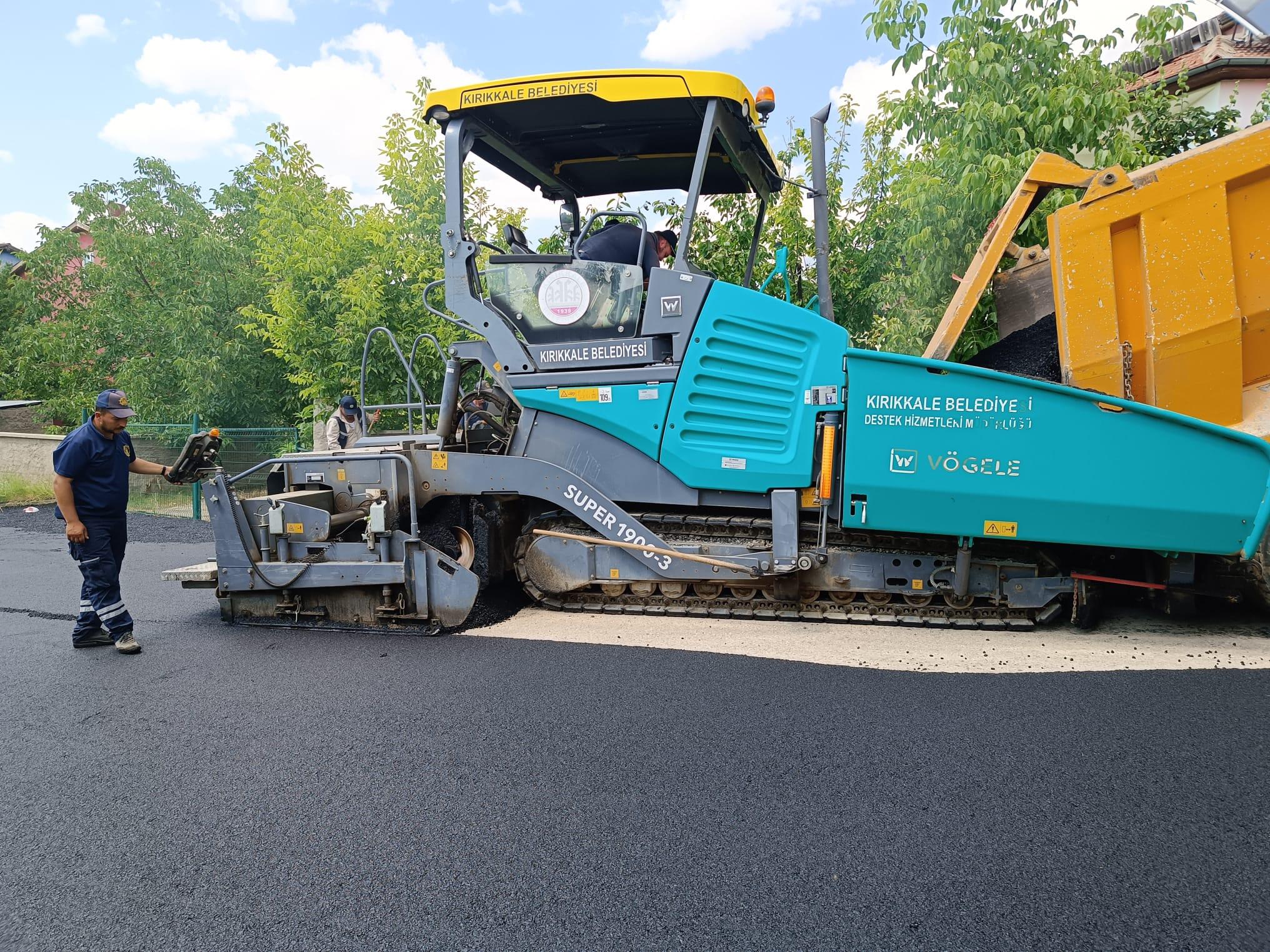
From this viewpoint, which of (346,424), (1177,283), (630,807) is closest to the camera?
(630,807)

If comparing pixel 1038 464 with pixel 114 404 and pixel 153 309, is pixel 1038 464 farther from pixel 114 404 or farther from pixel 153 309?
pixel 153 309

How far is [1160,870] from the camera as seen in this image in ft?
6.89

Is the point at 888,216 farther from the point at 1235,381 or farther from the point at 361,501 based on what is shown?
the point at 361,501

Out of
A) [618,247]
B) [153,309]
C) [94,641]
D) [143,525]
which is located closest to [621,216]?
[618,247]

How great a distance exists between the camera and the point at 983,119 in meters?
6.12

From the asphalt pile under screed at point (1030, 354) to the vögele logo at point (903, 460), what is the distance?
0.77 meters

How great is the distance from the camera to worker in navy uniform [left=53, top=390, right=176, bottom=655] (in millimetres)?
4402

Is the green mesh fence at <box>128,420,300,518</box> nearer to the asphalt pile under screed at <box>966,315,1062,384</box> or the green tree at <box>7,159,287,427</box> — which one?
the green tree at <box>7,159,287,427</box>

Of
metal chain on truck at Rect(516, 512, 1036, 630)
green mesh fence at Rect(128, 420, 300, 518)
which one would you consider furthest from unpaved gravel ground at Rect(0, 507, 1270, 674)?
green mesh fence at Rect(128, 420, 300, 518)

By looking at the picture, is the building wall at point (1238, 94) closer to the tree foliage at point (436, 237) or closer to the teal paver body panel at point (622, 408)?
the tree foliage at point (436, 237)

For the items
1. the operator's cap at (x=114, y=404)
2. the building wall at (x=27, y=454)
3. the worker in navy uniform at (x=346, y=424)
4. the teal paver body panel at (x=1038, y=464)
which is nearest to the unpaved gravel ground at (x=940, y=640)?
the teal paver body panel at (x=1038, y=464)

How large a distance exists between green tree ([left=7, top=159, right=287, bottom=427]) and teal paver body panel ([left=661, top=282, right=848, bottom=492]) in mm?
12370

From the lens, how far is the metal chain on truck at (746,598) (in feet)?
14.0

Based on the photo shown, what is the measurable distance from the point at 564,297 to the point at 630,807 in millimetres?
3004
